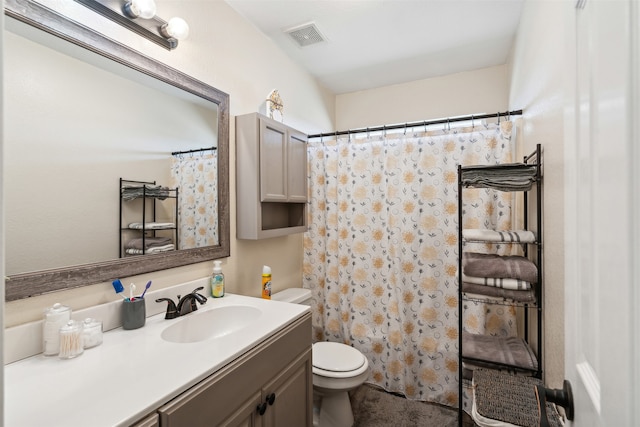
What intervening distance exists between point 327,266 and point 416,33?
1833mm

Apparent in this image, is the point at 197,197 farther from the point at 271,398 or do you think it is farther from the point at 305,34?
the point at 305,34

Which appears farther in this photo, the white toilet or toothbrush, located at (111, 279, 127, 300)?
the white toilet

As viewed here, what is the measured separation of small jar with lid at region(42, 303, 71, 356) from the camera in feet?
3.24

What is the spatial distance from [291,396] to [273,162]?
4.21 feet

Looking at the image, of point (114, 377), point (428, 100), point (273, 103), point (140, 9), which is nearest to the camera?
point (114, 377)

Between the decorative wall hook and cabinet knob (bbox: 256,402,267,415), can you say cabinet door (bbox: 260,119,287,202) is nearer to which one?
the decorative wall hook

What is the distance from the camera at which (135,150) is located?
1.33m

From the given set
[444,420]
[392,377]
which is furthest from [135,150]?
[444,420]

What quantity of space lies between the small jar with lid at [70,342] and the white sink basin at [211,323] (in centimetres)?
31

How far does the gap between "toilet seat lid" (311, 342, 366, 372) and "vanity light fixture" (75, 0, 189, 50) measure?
1753mm

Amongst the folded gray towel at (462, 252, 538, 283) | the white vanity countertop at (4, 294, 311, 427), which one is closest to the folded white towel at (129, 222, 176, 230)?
the white vanity countertop at (4, 294, 311, 427)

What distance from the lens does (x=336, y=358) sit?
75.4 inches

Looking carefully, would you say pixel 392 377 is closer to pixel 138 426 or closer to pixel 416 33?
pixel 138 426

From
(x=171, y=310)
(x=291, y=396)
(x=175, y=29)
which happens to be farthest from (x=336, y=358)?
(x=175, y=29)
